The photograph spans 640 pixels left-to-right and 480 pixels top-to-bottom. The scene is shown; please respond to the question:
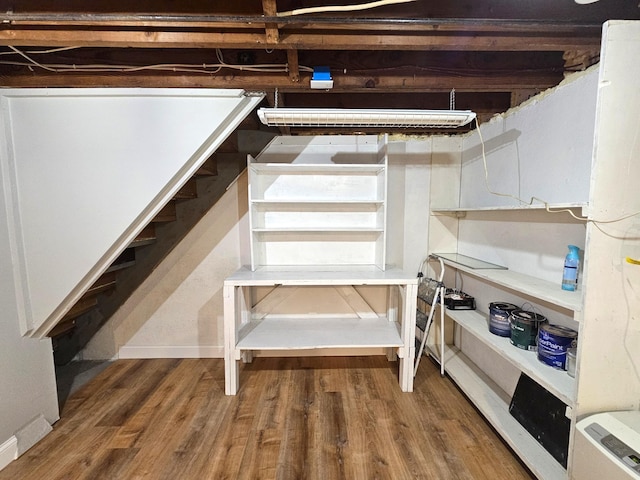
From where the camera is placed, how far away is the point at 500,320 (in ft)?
5.55

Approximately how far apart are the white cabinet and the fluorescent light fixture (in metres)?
0.65

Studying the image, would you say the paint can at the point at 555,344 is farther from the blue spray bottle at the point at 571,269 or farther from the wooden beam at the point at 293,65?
the wooden beam at the point at 293,65

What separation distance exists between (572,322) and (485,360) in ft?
2.62

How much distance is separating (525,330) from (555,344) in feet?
0.58

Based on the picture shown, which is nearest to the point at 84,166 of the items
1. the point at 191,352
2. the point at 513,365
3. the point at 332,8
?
the point at 332,8

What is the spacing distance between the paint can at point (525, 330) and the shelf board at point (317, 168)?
4.21 ft

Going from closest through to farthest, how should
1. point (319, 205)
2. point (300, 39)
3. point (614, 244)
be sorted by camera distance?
point (614, 244) → point (300, 39) → point (319, 205)

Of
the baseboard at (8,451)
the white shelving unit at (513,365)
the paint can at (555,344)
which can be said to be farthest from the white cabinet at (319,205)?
the baseboard at (8,451)

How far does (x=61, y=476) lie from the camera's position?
142cm

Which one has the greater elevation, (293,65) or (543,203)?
(293,65)

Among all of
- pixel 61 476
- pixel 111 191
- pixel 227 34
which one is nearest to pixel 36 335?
pixel 61 476

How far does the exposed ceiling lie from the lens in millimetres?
1161

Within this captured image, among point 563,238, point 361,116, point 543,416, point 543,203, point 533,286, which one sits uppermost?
point 361,116

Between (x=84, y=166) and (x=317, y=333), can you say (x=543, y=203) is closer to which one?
(x=317, y=333)
